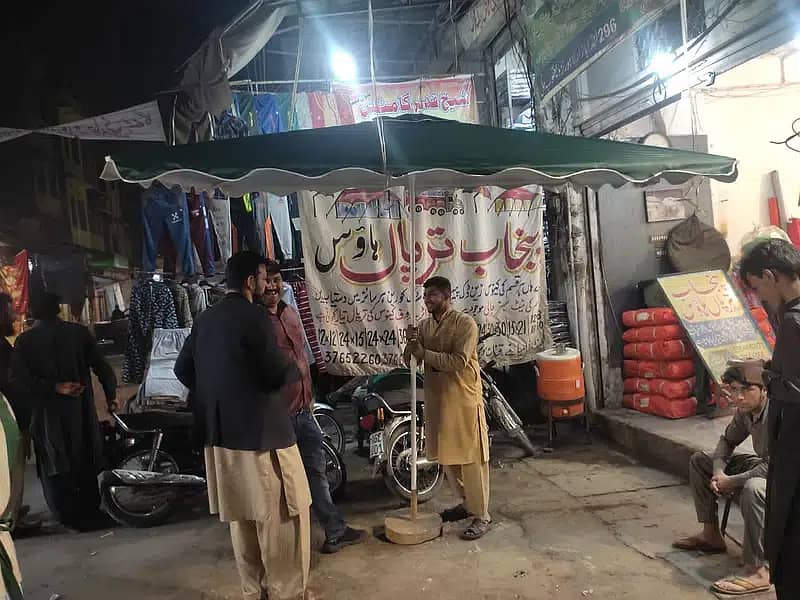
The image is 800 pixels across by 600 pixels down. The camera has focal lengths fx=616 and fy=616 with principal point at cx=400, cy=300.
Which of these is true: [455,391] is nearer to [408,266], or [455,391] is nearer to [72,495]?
[408,266]

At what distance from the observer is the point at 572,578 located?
3570mm

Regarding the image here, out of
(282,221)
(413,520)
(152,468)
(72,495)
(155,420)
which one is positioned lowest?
(413,520)

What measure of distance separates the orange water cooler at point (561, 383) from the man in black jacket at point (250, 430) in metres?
3.60

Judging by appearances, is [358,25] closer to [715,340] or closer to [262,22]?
[262,22]

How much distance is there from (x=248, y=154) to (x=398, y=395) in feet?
8.49

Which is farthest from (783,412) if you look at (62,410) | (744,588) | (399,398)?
(62,410)

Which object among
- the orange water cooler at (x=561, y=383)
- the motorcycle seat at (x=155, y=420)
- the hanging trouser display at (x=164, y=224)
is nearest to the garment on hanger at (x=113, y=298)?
the hanging trouser display at (x=164, y=224)

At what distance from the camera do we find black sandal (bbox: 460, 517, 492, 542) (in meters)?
4.21

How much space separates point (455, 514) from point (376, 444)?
0.81m

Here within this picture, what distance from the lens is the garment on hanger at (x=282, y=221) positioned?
6773mm

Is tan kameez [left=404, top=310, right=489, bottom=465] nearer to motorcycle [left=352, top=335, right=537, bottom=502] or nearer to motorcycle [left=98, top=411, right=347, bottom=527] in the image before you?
motorcycle [left=352, top=335, right=537, bottom=502]

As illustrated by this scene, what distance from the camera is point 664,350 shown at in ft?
Answer: 19.7

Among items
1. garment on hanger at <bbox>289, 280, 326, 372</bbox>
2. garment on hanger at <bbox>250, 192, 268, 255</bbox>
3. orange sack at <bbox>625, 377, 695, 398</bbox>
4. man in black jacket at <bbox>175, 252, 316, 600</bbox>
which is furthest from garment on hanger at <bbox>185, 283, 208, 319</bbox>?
orange sack at <bbox>625, 377, 695, 398</bbox>

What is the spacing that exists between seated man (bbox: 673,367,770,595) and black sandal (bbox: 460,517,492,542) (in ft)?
4.05
